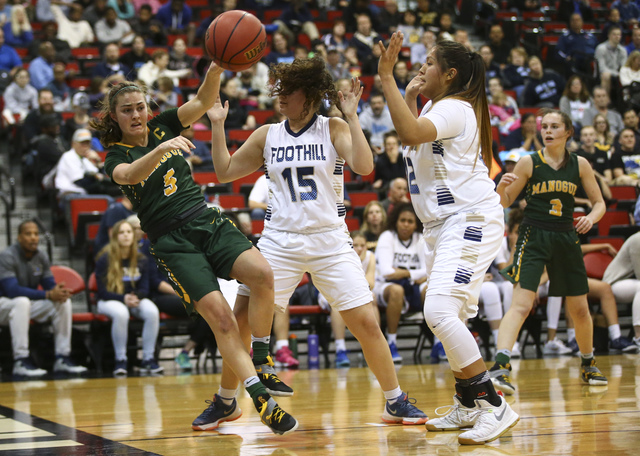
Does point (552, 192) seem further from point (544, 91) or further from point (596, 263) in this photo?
point (544, 91)

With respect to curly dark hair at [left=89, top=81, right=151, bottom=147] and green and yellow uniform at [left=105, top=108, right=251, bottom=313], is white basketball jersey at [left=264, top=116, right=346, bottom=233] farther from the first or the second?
curly dark hair at [left=89, top=81, right=151, bottom=147]

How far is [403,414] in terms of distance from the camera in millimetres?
4516

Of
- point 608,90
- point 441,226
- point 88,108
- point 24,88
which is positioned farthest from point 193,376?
point 608,90

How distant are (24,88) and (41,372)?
548 centimetres

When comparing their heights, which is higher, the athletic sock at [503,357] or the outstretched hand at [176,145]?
the outstretched hand at [176,145]

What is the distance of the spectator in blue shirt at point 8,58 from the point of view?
12977 millimetres

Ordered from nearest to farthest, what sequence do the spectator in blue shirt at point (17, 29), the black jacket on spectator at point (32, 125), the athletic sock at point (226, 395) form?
the athletic sock at point (226, 395) → the black jacket on spectator at point (32, 125) → the spectator in blue shirt at point (17, 29)

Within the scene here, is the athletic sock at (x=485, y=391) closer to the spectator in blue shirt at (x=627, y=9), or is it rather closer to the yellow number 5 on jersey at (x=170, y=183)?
the yellow number 5 on jersey at (x=170, y=183)

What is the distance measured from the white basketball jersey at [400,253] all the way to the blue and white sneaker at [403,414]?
4197mm

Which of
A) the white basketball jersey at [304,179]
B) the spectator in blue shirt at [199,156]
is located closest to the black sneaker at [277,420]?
the white basketball jersey at [304,179]

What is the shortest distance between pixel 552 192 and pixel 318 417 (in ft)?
8.39

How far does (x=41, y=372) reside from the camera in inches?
313

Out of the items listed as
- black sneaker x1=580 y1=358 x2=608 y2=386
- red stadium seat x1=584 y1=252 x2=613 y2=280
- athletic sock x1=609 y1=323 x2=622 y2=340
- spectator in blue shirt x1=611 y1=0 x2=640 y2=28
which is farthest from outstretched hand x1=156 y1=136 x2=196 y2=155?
spectator in blue shirt x1=611 y1=0 x2=640 y2=28

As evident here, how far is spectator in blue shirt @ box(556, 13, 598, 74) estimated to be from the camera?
1602cm
